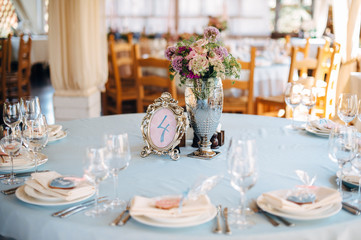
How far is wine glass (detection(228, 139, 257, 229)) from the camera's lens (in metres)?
1.23

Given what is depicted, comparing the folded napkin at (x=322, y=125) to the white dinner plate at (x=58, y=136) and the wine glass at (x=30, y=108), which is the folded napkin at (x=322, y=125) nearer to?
the white dinner plate at (x=58, y=136)

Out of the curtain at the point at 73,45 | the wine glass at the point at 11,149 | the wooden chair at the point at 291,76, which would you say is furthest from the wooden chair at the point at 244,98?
the wine glass at the point at 11,149

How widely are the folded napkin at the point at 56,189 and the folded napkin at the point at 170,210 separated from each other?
200 millimetres

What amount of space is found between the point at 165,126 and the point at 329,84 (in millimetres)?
2703

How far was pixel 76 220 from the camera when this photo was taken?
1.24 metres

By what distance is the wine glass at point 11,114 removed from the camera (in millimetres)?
2011

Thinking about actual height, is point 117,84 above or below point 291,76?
below

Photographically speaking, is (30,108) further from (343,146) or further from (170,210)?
(343,146)

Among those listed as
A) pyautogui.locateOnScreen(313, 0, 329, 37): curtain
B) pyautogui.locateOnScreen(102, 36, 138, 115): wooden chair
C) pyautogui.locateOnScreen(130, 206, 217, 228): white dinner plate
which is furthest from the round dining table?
pyautogui.locateOnScreen(313, 0, 329, 37): curtain

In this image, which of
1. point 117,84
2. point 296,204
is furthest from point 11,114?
point 117,84

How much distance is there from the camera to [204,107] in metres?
1.78

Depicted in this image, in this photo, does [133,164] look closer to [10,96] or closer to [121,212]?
[121,212]

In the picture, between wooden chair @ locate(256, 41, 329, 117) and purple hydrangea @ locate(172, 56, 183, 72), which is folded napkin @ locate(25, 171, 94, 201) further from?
wooden chair @ locate(256, 41, 329, 117)

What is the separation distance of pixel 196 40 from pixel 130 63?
13.6 ft
